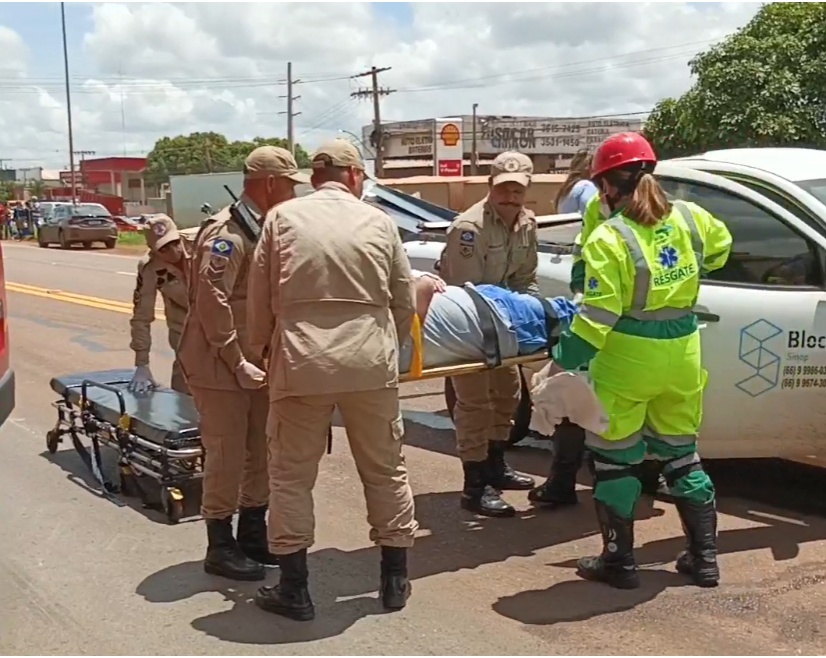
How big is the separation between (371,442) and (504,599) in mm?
923

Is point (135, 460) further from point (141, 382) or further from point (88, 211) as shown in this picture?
point (88, 211)

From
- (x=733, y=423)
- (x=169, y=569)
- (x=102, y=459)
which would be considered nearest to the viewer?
(x=169, y=569)

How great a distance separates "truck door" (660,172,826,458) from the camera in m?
5.33

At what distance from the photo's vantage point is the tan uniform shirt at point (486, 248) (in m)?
5.77

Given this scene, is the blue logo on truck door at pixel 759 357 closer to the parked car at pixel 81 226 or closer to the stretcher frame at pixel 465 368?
the stretcher frame at pixel 465 368

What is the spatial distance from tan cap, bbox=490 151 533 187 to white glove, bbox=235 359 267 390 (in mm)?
1777

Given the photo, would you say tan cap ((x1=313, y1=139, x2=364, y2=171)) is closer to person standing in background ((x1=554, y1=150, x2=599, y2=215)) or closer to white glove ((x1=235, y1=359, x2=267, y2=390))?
white glove ((x1=235, y1=359, x2=267, y2=390))

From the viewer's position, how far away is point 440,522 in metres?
5.71

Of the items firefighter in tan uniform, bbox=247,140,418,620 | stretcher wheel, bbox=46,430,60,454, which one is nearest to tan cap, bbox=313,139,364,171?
firefighter in tan uniform, bbox=247,140,418,620

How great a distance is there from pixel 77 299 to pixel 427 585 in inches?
527

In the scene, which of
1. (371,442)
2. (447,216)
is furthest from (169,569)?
(447,216)

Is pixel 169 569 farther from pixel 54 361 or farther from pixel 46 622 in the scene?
pixel 54 361

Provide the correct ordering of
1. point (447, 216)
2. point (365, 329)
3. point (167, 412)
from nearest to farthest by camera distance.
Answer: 1. point (365, 329)
2. point (167, 412)
3. point (447, 216)

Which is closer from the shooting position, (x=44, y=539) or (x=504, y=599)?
(x=504, y=599)
